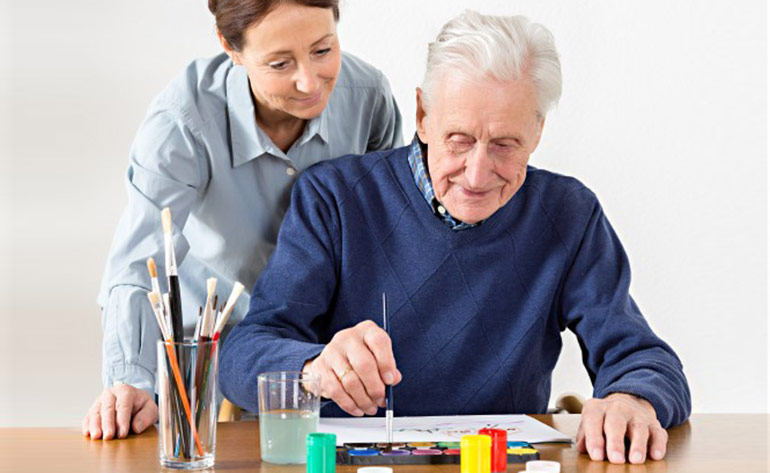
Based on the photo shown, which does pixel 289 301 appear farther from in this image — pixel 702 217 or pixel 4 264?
pixel 702 217

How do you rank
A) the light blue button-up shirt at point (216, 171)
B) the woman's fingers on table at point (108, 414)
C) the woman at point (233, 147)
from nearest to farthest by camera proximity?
the woman's fingers on table at point (108, 414) < the woman at point (233, 147) < the light blue button-up shirt at point (216, 171)

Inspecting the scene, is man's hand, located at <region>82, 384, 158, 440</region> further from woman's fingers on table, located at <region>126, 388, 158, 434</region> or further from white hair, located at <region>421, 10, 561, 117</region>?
white hair, located at <region>421, 10, 561, 117</region>

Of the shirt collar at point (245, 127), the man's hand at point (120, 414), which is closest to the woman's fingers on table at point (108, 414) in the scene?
the man's hand at point (120, 414)

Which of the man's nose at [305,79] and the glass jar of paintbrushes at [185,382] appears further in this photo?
the man's nose at [305,79]

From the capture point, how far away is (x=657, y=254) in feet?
11.7

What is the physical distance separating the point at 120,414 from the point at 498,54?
3.00 feet

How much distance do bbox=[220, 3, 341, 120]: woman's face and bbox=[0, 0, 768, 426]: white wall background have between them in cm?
131

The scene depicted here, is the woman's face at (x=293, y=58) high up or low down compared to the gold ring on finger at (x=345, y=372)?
up

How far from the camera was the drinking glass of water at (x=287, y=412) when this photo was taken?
4.94ft

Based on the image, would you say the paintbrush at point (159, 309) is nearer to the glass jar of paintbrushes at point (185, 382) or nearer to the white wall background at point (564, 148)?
the glass jar of paintbrushes at point (185, 382)

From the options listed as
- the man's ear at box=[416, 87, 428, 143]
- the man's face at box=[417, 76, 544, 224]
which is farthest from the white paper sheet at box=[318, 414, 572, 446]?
the man's ear at box=[416, 87, 428, 143]

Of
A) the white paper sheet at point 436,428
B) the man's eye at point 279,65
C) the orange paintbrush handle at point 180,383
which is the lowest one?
the white paper sheet at point 436,428

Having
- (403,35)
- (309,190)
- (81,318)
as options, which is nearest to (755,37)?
(403,35)

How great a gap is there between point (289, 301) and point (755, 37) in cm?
222
